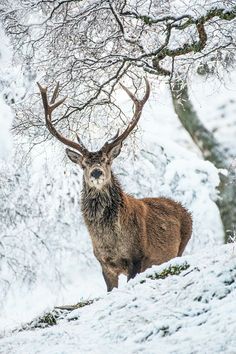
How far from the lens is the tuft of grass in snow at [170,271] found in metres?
6.94

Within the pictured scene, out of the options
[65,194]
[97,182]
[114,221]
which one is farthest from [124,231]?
[65,194]

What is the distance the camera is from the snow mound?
502 cm

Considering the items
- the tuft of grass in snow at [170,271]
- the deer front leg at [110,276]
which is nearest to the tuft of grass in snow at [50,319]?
the tuft of grass in snow at [170,271]

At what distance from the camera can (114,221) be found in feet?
34.4

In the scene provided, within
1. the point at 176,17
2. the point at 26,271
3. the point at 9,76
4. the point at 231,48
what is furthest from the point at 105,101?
the point at 9,76

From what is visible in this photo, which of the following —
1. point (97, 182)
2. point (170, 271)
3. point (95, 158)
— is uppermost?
point (95, 158)

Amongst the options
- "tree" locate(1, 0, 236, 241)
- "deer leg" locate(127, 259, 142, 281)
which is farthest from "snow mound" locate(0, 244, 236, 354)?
"tree" locate(1, 0, 236, 241)

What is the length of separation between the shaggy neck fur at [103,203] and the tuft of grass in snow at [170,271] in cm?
344

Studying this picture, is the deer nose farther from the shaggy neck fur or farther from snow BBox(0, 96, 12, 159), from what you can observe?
snow BBox(0, 96, 12, 159)

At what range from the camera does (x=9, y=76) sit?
19953 mm

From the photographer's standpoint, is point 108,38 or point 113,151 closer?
point 113,151

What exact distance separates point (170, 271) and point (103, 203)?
3708 mm

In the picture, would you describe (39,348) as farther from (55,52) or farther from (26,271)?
(26,271)

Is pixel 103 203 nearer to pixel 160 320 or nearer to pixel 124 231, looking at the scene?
pixel 124 231
